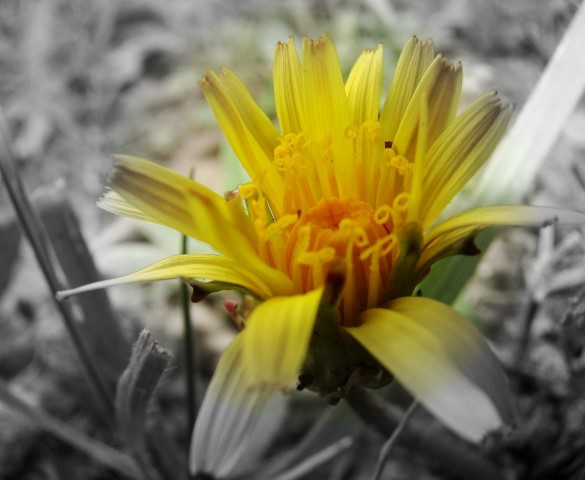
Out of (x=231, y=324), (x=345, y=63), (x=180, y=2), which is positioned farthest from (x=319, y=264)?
(x=180, y=2)

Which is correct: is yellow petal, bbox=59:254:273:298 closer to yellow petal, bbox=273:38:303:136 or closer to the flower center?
the flower center

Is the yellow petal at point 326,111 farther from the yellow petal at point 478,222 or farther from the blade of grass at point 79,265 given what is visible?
the blade of grass at point 79,265

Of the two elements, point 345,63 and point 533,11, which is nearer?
point 533,11

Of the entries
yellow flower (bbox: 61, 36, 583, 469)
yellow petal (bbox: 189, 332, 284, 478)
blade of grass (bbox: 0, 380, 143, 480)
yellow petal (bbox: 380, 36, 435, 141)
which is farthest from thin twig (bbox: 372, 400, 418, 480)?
blade of grass (bbox: 0, 380, 143, 480)

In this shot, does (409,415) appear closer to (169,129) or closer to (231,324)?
(231,324)

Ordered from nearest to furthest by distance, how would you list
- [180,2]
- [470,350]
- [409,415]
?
[470,350]
[409,415]
[180,2]

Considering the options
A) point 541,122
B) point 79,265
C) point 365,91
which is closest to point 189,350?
point 79,265
